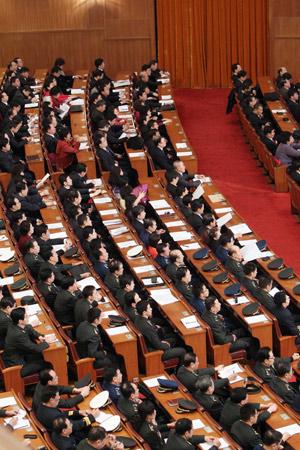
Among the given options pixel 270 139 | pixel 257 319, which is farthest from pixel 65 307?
pixel 270 139

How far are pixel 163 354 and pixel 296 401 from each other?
1426mm

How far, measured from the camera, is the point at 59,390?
8.58 meters

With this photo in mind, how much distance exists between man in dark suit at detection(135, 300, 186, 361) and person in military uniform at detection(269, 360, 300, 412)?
1.06 metres

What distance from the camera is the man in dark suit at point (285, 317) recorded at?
995 cm

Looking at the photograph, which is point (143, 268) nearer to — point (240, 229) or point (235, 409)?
Answer: point (240, 229)

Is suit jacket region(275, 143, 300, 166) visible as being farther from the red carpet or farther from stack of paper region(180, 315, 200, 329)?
stack of paper region(180, 315, 200, 329)

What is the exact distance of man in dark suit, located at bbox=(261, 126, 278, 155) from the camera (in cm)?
1468

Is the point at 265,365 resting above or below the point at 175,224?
below

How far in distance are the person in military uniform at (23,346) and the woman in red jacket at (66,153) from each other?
4.83 m

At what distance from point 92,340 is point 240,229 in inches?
129

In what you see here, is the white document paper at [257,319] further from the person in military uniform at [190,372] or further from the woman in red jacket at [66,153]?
the woman in red jacket at [66,153]

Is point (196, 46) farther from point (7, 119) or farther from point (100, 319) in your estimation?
point (100, 319)

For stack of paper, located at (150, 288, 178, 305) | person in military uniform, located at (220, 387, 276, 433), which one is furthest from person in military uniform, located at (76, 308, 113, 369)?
person in military uniform, located at (220, 387, 276, 433)

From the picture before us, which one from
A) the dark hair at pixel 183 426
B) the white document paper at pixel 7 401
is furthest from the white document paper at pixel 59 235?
the dark hair at pixel 183 426
